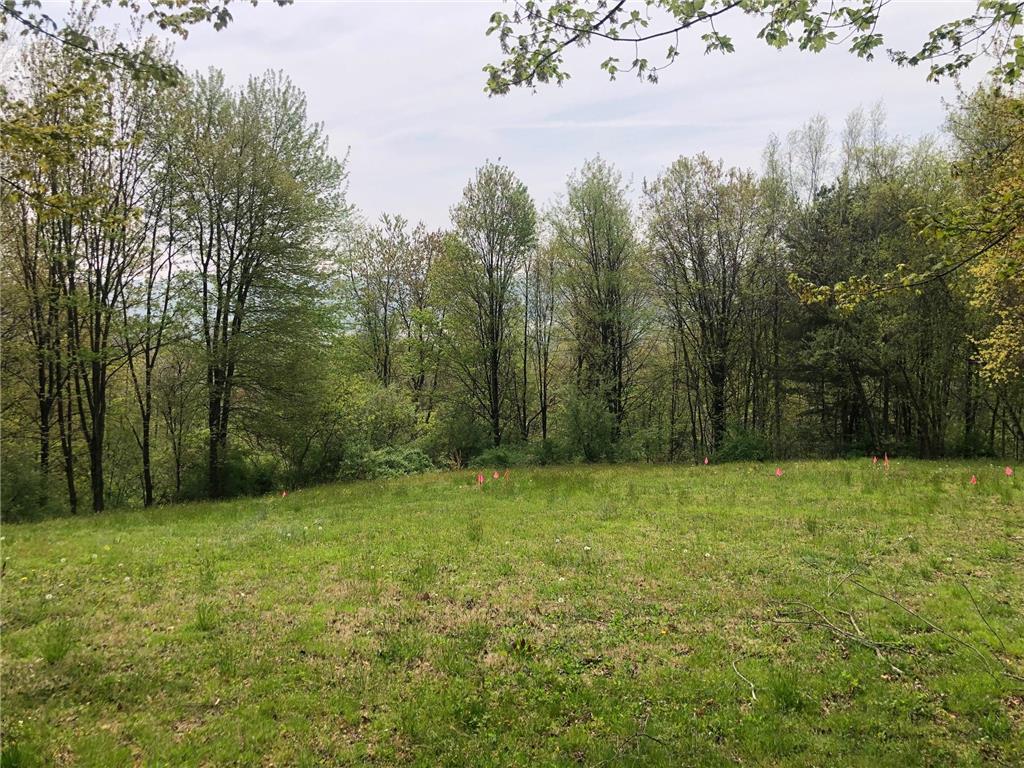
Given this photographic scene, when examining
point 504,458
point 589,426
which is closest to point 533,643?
point 589,426

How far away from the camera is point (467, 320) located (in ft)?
84.1

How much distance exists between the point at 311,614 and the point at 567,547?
3840 millimetres

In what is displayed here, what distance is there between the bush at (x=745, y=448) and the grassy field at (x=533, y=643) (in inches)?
474

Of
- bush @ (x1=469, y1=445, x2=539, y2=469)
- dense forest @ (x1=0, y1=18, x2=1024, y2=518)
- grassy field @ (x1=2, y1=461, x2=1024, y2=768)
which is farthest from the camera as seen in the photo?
bush @ (x1=469, y1=445, x2=539, y2=469)

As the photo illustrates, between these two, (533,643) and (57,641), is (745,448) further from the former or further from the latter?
(57,641)

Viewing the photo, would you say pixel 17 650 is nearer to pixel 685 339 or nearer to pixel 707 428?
pixel 685 339

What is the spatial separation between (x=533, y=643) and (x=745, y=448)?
19.1 metres

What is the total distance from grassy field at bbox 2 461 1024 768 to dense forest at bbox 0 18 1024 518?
5.20m

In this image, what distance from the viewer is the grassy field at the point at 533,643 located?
3.53 m

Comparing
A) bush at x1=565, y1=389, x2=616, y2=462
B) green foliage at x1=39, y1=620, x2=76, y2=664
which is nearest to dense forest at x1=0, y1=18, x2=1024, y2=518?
bush at x1=565, y1=389, x2=616, y2=462

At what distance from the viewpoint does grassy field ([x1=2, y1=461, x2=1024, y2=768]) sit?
353 cm

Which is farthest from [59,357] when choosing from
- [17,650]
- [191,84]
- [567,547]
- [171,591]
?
[567,547]

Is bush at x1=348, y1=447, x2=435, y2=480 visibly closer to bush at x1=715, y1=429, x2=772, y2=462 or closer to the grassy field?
the grassy field

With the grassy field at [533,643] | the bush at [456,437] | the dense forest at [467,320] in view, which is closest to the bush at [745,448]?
the dense forest at [467,320]
